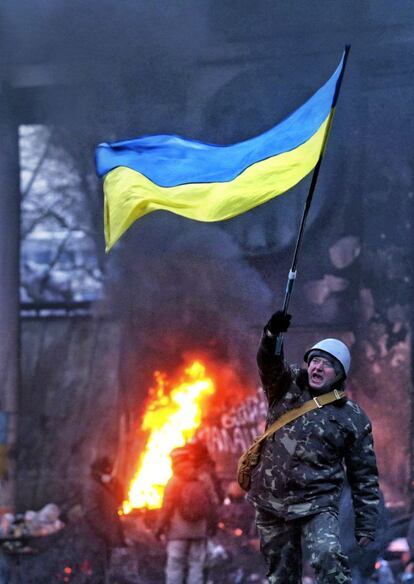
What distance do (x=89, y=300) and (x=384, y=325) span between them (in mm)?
2454

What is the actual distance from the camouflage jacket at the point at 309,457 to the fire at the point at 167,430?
2.96m

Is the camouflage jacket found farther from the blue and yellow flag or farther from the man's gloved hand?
the blue and yellow flag

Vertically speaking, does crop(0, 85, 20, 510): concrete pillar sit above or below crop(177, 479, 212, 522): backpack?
above

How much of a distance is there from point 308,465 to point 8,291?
14.0 feet

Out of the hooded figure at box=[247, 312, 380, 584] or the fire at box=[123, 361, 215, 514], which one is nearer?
the hooded figure at box=[247, 312, 380, 584]

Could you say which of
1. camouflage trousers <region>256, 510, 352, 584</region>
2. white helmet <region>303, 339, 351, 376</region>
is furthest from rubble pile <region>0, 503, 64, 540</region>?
white helmet <region>303, 339, 351, 376</region>

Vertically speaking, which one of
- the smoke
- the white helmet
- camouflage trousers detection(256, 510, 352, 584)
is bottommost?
camouflage trousers detection(256, 510, 352, 584)

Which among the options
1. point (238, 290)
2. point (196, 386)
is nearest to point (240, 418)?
point (196, 386)

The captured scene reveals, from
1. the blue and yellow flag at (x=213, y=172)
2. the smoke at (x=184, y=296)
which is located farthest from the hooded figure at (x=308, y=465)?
the smoke at (x=184, y=296)

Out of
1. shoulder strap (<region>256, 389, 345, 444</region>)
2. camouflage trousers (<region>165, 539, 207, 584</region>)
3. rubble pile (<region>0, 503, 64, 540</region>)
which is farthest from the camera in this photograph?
rubble pile (<region>0, 503, 64, 540</region>)

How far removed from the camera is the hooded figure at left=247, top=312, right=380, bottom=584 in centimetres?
527

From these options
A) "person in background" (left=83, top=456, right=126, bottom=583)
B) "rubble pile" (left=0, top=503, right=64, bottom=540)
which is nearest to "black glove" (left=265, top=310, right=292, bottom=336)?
"person in background" (left=83, top=456, right=126, bottom=583)

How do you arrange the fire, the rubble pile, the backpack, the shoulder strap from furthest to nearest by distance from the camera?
the rubble pile < the fire < the backpack < the shoulder strap

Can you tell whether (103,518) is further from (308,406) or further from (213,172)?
(213,172)
